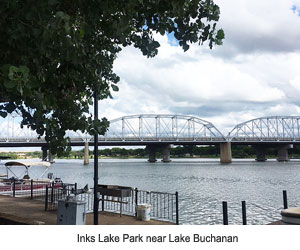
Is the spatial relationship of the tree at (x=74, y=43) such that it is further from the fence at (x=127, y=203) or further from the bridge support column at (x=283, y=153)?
the bridge support column at (x=283, y=153)

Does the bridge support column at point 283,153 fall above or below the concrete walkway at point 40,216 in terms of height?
above

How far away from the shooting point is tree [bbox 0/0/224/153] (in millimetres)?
5070

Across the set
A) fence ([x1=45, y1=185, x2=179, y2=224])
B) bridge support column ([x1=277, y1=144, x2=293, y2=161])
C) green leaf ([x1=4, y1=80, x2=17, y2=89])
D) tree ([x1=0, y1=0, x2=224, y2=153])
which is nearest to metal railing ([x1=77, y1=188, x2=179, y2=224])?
fence ([x1=45, y1=185, x2=179, y2=224])

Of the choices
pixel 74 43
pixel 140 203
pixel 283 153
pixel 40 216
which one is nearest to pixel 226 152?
pixel 283 153

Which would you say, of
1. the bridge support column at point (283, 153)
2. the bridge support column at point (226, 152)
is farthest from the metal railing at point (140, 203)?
the bridge support column at point (283, 153)

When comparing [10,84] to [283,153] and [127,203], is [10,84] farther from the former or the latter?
[283,153]

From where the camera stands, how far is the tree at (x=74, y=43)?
5.07m

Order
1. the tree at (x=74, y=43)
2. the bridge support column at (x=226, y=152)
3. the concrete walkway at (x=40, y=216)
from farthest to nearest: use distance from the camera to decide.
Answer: the bridge support column at (x=226, y=152), the concrete walkway at (x=40, y=216), the tree at (x=74, y=43)

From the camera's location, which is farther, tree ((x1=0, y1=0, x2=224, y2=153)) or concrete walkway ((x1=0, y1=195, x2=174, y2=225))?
concrete walkway ((x1=0, y1=195, x2=174, y2=225))

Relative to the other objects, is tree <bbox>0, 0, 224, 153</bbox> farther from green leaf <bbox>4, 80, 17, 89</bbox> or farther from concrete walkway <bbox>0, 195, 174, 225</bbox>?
concrete walkway <bbox>0, 195, 174, 225</bbox>

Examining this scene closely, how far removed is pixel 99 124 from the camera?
7.58 m

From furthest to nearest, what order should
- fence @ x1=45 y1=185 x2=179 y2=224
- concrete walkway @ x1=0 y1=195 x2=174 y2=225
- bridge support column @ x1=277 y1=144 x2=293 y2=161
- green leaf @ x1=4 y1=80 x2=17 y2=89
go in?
bridge support column @ x1=277 y1=144 x2=293 y2=161
fence @ x1=45 y1=185 x2=179 y2=224
concrete walkway @ x1=0 y1=195 x2=174 y2=225
green leaf @ x1=4 y1=80 x2=17 y2=89

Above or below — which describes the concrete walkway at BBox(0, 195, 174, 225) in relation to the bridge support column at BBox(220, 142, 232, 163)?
below
